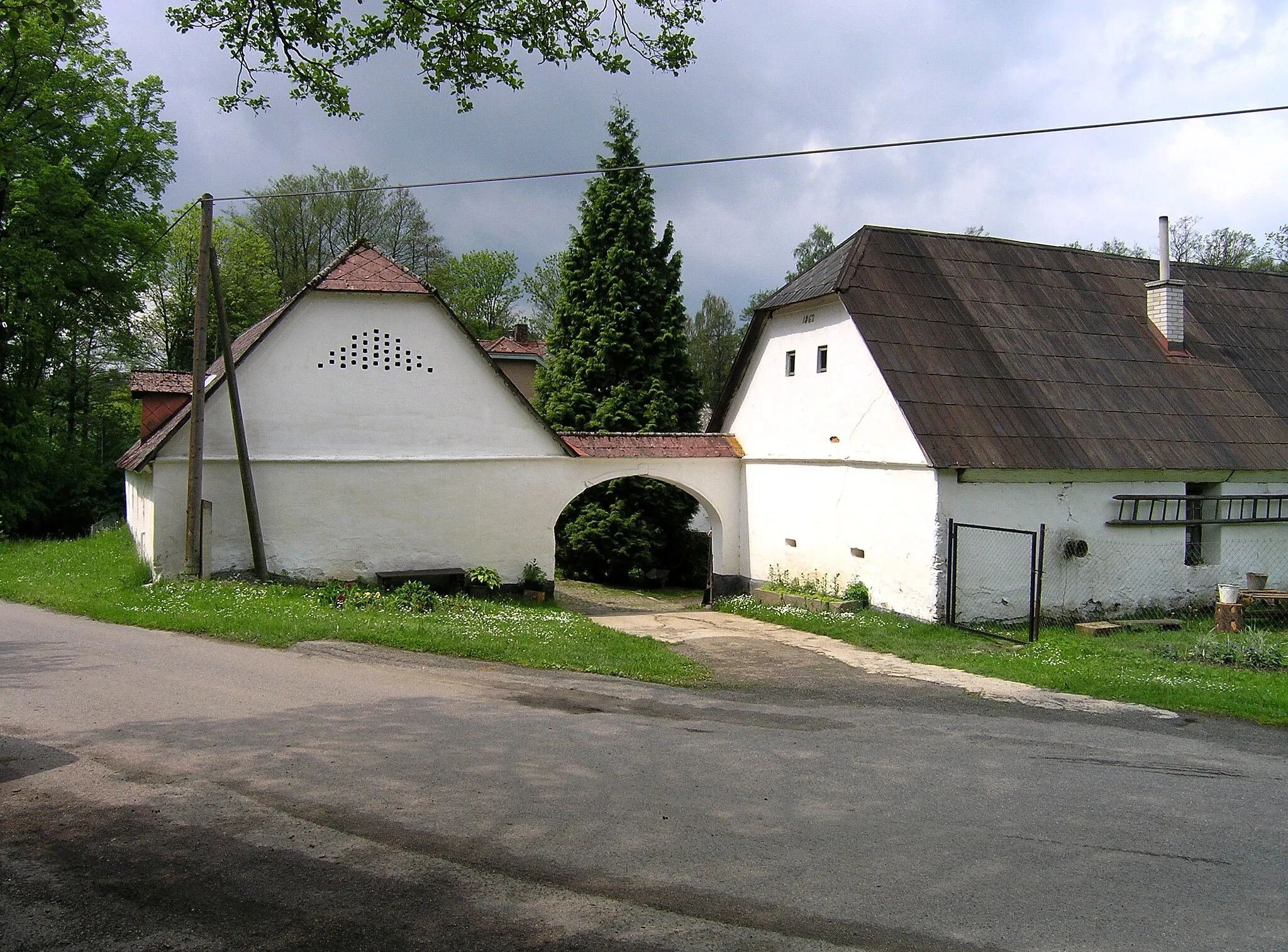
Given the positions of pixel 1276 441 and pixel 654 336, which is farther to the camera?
pixel 654 336

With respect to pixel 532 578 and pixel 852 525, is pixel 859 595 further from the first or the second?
pixel 532 578

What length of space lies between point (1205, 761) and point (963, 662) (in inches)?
174

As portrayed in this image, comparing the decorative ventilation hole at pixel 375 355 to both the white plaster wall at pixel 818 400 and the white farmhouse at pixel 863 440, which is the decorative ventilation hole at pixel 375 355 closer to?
the white farmhouse at pixel 863 440

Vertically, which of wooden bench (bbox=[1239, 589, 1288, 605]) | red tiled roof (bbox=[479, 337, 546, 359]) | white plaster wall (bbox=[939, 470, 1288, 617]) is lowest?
wooden bench (bbox=[1239, 589, 1288, 605])

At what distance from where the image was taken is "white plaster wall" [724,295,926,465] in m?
16.1

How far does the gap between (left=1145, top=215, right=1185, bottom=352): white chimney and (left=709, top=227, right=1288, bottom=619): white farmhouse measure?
0.05 meters

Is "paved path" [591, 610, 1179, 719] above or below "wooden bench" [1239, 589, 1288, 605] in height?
below

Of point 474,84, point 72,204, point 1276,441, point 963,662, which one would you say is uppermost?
point 72,204

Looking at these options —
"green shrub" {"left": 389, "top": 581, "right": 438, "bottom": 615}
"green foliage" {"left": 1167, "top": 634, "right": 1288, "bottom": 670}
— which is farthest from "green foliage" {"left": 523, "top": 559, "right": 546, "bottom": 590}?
"green foliage" {"left": 1167, "top": 634, "right": 1288, "bottom": 670}

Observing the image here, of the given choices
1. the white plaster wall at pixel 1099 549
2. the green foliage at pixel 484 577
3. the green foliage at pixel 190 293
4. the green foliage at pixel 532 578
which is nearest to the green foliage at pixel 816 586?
the white plaster wall at pixel 1099 549

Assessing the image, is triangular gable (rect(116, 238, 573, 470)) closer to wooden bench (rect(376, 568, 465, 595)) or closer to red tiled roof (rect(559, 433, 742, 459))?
red tiled roof (rect(559, 433, 742, 459))

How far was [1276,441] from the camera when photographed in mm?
17672

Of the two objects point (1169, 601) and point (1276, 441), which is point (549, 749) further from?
point (1276, 441)

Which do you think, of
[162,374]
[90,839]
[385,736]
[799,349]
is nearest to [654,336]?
[799,349]
